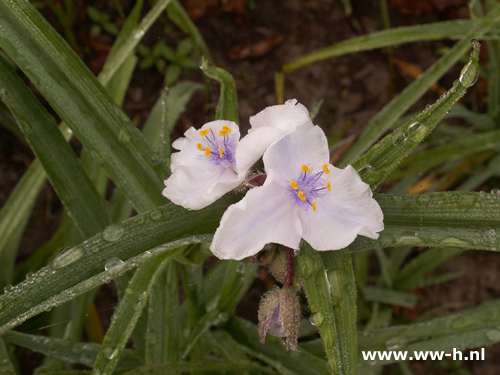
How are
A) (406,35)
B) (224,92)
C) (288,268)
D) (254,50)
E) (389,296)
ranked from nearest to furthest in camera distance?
(288,268)
(224,92)
(406,35)
(389,296)
(254,50)

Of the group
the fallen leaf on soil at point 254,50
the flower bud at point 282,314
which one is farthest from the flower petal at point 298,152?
the fallen leaf on soil at point 254,50

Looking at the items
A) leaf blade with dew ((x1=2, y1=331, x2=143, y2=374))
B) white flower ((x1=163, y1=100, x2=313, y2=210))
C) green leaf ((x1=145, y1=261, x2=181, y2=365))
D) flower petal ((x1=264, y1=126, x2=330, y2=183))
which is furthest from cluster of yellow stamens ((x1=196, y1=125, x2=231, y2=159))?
leaf blade with dew ((x1=2, y1=331, x2=143, y2=374))

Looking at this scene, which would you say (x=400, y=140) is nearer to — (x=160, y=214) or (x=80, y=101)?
(x=160, y=214)

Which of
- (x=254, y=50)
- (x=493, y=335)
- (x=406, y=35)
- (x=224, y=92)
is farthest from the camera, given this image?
(x=254, y=50)

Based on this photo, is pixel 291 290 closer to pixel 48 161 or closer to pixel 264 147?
pixel 264 147

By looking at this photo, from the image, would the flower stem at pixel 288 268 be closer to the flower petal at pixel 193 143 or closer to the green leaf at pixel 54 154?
the flower petal at pixel 193 143

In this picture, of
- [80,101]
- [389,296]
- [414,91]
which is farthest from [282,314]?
[389,296]
